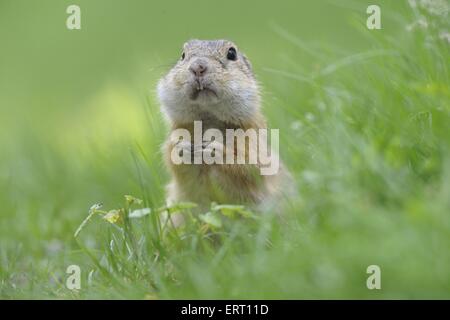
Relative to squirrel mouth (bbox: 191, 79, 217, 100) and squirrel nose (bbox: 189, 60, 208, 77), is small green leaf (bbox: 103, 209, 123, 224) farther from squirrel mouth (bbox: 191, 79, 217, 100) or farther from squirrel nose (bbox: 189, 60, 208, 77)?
squirrel nose (bbox: 189, 60, 208, 77)

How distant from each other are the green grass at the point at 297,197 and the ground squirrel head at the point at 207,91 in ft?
0.93

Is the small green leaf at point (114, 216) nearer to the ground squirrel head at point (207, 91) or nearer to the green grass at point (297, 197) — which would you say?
the green grass at point (297, 197)

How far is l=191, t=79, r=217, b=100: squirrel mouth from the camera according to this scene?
20.1 ft

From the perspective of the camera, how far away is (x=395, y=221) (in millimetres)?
4027

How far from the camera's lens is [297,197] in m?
5.13

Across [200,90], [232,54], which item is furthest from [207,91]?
[232,54]

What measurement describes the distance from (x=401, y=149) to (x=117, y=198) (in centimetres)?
409

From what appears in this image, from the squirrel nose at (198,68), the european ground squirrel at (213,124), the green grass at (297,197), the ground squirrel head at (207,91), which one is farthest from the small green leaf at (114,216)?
the squirrel nose at (198,68)

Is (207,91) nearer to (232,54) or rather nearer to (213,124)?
(213,124)

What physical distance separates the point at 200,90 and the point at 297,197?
54.5 inches

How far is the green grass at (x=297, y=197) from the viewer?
157 inches

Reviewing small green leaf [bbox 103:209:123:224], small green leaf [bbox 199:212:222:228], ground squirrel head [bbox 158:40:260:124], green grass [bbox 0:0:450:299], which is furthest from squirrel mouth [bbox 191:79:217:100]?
small green leaf [bbox 199:212:222:228]

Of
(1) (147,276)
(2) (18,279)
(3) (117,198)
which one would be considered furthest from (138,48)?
(1) (147,276)

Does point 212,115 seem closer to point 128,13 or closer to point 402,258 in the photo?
point 402,258
